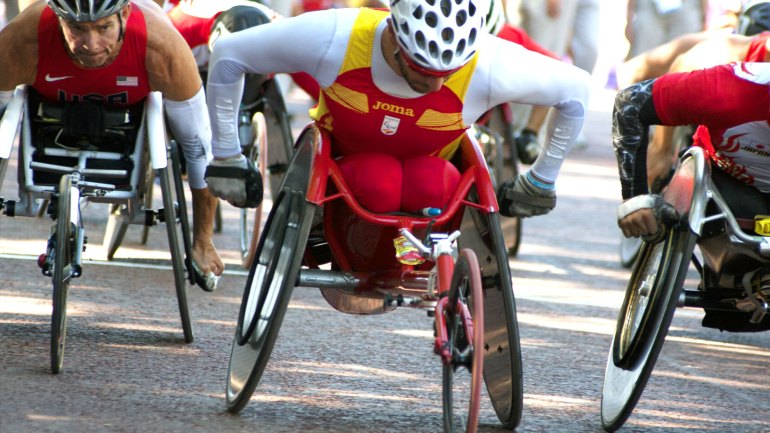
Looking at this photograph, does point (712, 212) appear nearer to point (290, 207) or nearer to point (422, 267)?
point (422, 267)

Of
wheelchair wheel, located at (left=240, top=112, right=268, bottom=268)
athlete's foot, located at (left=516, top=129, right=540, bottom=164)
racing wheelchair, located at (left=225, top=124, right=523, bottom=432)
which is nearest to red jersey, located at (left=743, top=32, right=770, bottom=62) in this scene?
racing wheelchair, located at (left=225, top=124, right=523, bottom=432)

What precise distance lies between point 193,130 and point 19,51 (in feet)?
3.18

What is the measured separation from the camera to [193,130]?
6.46 m

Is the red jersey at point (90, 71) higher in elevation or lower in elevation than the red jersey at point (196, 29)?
higher

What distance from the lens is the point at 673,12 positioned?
45.0ft

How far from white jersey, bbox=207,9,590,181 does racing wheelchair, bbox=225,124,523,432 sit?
266mm

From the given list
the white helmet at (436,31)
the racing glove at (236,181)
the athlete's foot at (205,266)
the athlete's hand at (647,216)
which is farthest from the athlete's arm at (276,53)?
the athlete's foot at (205,266)

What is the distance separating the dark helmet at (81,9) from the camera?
18.2 feet

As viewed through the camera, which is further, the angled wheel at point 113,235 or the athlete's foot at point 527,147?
the athlete's foot at point 527,147

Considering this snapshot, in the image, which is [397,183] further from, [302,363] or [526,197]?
[302,363]

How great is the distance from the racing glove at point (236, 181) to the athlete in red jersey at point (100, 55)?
84cm

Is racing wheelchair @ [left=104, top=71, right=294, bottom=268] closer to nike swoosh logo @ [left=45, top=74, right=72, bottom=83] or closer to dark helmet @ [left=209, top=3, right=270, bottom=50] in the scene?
dark helmet @ [left=209, top=3, right=270, bottom=50]

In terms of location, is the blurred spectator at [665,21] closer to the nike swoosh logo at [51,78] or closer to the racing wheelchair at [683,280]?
the racing wheelchair at [683,280]

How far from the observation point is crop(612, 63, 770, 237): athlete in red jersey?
16.9 feet
